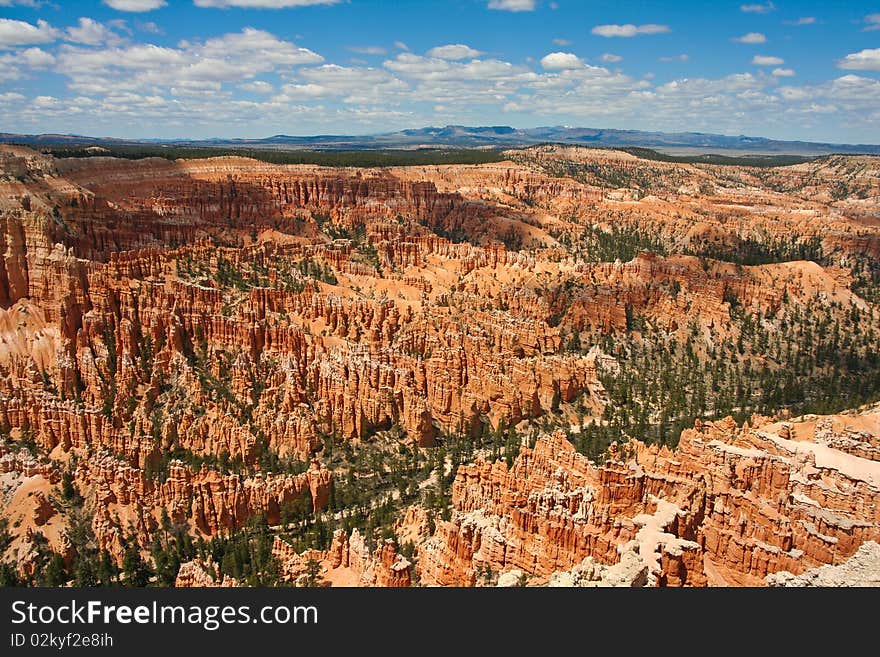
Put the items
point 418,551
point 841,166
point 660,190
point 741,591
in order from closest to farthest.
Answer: point 741,591 → point 418,551 → point 660,190 → point 841,166

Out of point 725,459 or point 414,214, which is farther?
point 414,214

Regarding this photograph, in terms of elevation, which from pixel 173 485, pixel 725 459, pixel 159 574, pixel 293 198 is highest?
pixel 293 198

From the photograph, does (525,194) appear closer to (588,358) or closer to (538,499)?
(588,358)

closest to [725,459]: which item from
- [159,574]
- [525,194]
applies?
[159,574]

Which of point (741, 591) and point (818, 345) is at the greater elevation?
point (741, 591)

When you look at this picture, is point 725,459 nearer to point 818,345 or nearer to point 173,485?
point 173,485

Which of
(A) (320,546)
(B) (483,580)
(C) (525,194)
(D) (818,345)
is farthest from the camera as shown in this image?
(C) (525,194)

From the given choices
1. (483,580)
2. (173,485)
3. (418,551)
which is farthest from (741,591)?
(173,485)
